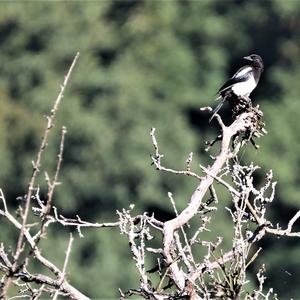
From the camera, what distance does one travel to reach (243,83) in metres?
8.34

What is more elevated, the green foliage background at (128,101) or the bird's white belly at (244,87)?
the green foliage background at (128,101)

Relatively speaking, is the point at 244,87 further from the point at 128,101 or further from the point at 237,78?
the point at 128,101

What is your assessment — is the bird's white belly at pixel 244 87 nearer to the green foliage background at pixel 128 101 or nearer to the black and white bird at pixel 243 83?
the black and white bird at pixel 243 83

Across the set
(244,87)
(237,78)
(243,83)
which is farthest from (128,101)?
(244,87)

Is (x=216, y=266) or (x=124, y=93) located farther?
(x=124, y=93)

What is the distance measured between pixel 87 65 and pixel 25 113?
8.03ft

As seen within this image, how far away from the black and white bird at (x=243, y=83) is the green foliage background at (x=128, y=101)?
43.7 ft

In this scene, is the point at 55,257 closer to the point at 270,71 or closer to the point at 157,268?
the point at 270,71

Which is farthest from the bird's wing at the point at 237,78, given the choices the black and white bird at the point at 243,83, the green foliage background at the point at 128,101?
the green foliage background at the point at 128,101

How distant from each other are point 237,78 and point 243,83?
23cm

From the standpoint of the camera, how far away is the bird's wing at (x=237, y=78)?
8.18 metres

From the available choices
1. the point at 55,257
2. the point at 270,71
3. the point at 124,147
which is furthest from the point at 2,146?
the point at 270,71

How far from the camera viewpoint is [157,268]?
457 centimetres

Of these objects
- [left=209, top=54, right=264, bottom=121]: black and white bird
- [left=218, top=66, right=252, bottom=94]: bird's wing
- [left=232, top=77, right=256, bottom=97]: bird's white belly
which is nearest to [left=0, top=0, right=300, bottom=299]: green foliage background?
[left=209, top=54, right=264, bottom=121]: black and white bird
